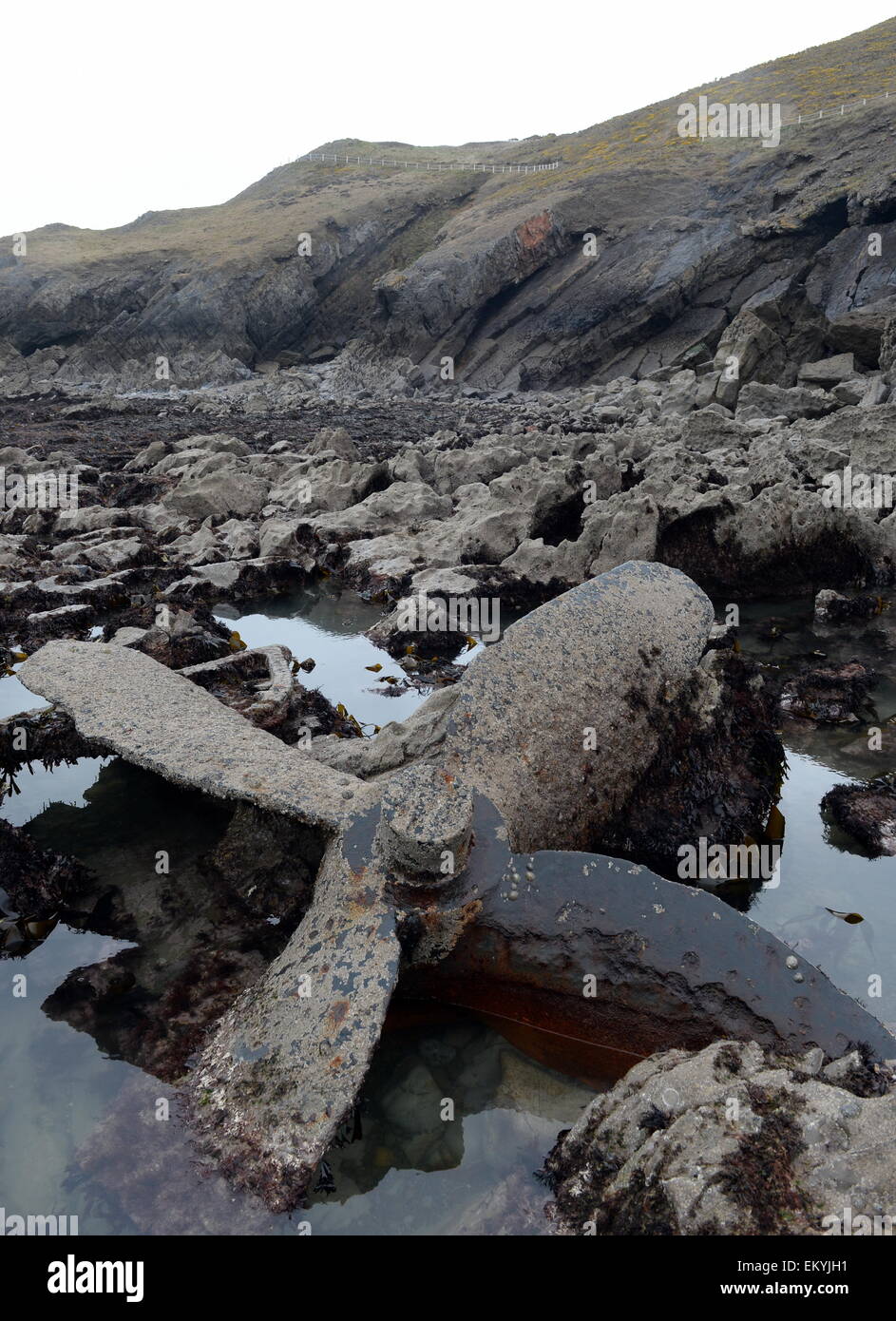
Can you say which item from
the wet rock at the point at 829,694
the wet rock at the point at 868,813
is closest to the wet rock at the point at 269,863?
the wet rock at the point at 868,813

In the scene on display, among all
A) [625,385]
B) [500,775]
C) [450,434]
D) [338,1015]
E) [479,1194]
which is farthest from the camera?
[625,385]

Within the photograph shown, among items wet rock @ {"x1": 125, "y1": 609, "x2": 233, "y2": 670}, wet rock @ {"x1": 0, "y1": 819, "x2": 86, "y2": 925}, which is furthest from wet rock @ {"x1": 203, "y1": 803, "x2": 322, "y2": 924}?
wet rock @ {"x1": 125, "y1": 609, "x2": 233, "y2": 670}

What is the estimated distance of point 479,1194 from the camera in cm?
240

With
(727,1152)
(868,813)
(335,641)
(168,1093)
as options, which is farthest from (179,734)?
(335,641)

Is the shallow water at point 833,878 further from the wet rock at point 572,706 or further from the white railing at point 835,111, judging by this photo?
the white railing at point 835,111

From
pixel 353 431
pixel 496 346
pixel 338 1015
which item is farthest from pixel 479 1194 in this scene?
pixel 496 346

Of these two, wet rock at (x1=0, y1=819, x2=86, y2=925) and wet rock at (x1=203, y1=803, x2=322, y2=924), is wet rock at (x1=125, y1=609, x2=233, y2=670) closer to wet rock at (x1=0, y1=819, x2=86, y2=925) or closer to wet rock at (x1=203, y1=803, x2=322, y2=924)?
wet rock at (x1=0, y1=819, x2=86, y2=925)

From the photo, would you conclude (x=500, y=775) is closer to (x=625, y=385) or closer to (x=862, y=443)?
(x=862, y=443)

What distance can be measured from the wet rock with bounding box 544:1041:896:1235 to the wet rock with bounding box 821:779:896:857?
2006mm

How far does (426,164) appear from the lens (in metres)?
72.2

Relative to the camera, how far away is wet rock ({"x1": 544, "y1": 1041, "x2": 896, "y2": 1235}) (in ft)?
6.00

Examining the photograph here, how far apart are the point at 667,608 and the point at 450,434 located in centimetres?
1507

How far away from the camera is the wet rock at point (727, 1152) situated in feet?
6.00

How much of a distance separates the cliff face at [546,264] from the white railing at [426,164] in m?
1.34
